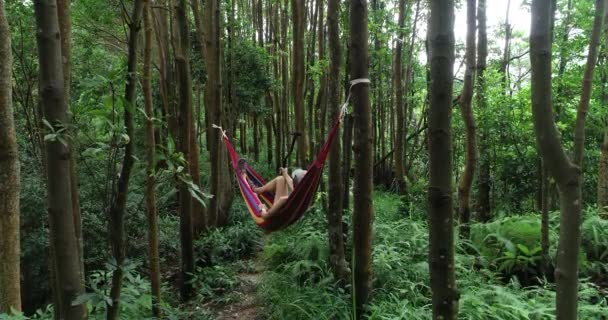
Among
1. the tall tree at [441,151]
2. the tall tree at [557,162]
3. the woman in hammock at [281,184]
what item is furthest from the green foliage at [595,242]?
the tall tree at [441,151]

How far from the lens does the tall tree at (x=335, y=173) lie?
10.7 feet

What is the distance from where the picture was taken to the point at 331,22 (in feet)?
10.6

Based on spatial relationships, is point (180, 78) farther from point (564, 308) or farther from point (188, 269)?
point (564, 308)

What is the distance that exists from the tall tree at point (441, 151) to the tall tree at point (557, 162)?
193mm

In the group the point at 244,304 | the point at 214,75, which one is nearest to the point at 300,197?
the point at 244,304

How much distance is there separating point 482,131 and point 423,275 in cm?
307

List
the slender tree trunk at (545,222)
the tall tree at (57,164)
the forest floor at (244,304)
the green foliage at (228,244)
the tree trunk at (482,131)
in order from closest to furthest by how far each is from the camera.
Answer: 1. the tall tree at (57,164)
2. the slender tree trunk at (545,222)
3. the forest floor at (244,304)
4. the tree trunk at (482,131)
5. the green foliage at (228,244)

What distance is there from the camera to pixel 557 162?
3.43ft

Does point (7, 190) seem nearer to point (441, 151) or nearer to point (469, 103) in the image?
point (441, 151)

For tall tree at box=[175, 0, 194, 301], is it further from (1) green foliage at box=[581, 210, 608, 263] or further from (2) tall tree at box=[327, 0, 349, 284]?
(1) green foliage at box=[581, 210, 608, 263]

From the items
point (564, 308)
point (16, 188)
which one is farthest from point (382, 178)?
point (564, 308)

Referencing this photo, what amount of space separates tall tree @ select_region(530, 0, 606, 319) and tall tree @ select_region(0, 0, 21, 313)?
2748 mm

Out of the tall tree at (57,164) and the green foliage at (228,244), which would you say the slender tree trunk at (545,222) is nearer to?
the green foliage at (228,244)

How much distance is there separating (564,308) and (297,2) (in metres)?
5.29
